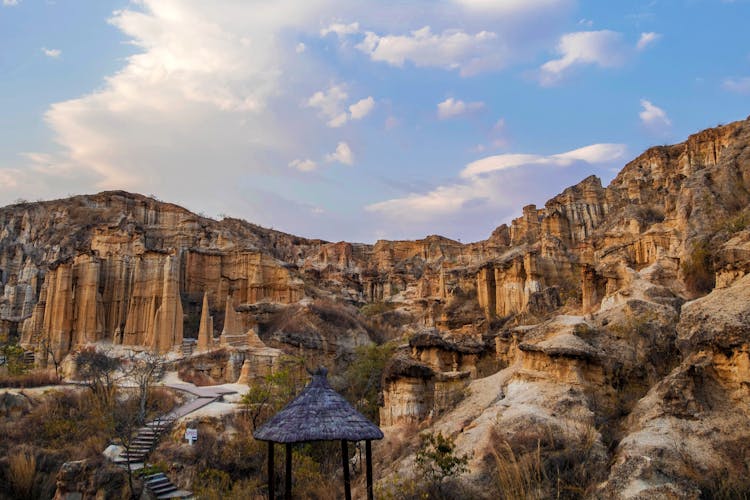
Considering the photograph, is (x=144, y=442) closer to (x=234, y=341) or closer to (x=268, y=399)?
(x=268, y=399)

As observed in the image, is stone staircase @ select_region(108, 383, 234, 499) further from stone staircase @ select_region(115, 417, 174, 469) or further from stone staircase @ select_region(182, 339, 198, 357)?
stone staircase @ select_region(182, 339, 198, 357)

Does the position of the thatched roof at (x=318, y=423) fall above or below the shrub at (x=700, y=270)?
below

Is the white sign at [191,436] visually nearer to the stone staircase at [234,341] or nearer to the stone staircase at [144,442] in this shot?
the stone staircase at [144,442]

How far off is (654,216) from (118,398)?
110ft

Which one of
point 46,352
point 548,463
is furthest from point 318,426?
point 46,352

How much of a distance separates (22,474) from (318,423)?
1430 cm

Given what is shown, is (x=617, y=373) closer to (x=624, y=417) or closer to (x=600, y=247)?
(x=624, y=417)

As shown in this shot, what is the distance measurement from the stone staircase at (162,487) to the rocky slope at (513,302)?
6798mm

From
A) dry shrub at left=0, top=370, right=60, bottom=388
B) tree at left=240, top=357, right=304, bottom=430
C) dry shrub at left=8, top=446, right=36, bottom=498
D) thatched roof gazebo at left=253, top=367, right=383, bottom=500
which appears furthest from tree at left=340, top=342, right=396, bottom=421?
dry shrub at left=0, top=370, right=60, bottom=388

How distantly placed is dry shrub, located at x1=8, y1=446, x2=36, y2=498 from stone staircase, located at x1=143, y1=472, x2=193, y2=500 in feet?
14.3

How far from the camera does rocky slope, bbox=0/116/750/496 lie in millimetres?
10562

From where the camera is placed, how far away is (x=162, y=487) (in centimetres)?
1723

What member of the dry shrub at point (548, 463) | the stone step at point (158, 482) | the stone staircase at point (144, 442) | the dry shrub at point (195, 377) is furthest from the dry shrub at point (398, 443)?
the dry shrub at point (195, 377)

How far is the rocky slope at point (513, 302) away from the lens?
1056 cm
